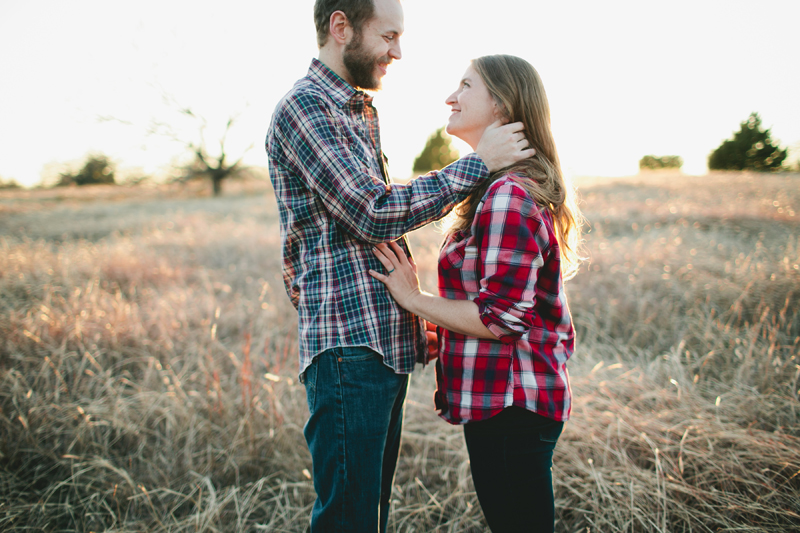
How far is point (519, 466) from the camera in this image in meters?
1.34

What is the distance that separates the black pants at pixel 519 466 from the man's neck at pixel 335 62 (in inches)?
51.0

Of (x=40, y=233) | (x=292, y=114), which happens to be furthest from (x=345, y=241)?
(x=40, y=233)

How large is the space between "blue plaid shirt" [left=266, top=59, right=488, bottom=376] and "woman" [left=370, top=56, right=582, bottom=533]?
0.10 metres

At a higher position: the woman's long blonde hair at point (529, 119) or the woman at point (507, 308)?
the woman's long blonde hair at point (529, 119)

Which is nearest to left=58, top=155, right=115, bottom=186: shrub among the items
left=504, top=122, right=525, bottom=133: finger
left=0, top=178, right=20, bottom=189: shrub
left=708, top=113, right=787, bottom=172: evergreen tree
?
left=0, top=178, right=20, bottom=189: shrub

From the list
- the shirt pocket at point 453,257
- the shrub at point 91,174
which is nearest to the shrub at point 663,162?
the shirt pocket at point 453,257

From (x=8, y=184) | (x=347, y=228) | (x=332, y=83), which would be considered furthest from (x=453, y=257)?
(x=8, y=184)

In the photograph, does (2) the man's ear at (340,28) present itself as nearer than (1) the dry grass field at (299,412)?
Yes

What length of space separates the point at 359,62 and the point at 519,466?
4.89 feet

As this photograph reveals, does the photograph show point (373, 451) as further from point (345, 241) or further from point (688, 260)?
point (688, 260)

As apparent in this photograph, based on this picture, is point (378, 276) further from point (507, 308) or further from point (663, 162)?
point (663, 162)

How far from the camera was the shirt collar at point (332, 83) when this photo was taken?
4.63 feet

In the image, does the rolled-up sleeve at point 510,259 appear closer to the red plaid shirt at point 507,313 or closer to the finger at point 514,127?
the red plaid shirt at point 507,313

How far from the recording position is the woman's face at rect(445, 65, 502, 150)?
1.47 m
